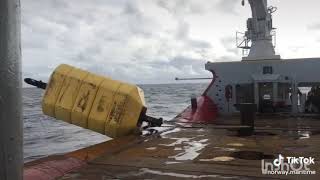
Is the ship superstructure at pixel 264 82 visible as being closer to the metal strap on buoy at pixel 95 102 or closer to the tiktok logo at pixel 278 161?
the metal strap on buoy at pixel 95 102

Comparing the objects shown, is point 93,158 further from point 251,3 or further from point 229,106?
point 251,3

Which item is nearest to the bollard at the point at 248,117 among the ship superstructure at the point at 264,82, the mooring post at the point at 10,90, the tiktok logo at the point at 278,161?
the tiktok logo at the point at 278,161

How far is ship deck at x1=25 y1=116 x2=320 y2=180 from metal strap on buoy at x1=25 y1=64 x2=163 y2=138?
55 centimetres

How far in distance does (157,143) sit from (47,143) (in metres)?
10.5

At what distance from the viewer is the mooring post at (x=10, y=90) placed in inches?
69.5

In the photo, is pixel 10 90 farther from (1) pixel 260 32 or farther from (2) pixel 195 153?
(1) pixel 260 32

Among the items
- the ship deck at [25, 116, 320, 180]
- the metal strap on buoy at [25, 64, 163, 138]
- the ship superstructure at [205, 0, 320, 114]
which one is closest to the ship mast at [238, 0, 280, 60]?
the ship superstructure at [205, 0, 320, 114]

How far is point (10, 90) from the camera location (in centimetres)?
179

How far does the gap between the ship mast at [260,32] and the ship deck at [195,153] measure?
25.1 feet

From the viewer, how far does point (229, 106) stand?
17281 millimetres

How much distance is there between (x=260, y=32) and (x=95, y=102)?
11.8 m

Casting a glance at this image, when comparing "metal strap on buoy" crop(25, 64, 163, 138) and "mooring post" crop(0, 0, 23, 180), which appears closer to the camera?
"mooring post" crop(0, 0, 23, 180)

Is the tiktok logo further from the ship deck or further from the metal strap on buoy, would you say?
the metal strap on buoy

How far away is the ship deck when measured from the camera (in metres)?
6.04
